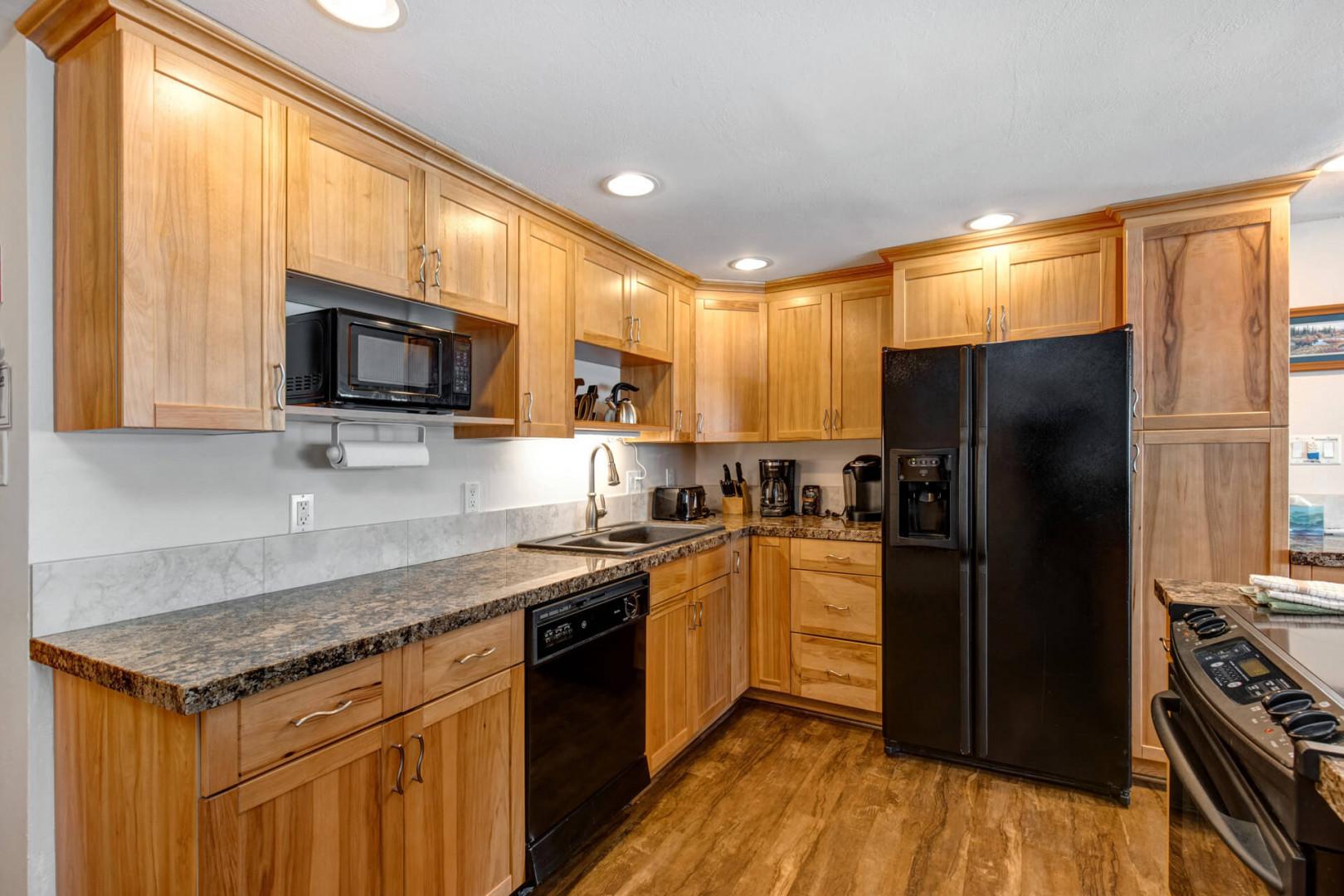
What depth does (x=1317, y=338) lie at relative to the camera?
2748mm

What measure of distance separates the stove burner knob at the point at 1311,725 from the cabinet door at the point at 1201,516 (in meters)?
1.89

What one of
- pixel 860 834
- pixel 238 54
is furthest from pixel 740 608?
pixel 238 54

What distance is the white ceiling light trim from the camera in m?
3.21

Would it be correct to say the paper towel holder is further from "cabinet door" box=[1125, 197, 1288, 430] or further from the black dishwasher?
"cabinet door" box=[1125, 197, 1288, 430]

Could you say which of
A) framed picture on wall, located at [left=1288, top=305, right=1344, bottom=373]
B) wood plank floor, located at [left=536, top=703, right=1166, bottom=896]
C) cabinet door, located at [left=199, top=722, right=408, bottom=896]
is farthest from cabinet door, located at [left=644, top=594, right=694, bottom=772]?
framed picture on wall, located at [left=1288, top=305, right=1344, bottom=373]

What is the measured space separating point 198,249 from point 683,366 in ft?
7.41

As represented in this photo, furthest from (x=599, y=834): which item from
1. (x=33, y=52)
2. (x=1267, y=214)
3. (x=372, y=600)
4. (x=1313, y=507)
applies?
(x=1267, y=214)

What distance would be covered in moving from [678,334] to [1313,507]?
270cm

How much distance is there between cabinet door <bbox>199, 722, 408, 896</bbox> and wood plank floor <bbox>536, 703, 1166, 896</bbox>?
2.29 feet

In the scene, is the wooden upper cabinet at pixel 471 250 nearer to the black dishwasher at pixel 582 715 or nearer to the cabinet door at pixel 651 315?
the cabinet door at pixel 651 315

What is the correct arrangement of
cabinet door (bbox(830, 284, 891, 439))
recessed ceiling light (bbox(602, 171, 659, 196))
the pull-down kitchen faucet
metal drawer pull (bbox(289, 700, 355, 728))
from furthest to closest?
1. cabinet door (bbox(830, 284, 891, 439))
2. the pull-down kitchen faucet
3. recessed ceiling light (bbox(602, 171, 659, 196))
4. metal drawer pull (bbox(289, 700, 355, 728))

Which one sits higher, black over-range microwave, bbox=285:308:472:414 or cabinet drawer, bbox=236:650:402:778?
black over-range microwave, bbox=285:308:472:414

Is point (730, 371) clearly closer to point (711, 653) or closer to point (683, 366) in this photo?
point (683, 366)

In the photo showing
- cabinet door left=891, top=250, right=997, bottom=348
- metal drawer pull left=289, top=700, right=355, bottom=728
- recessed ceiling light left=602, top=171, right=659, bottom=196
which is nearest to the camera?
metal drawer pull left=289, top=700, right=355, bottom=728
